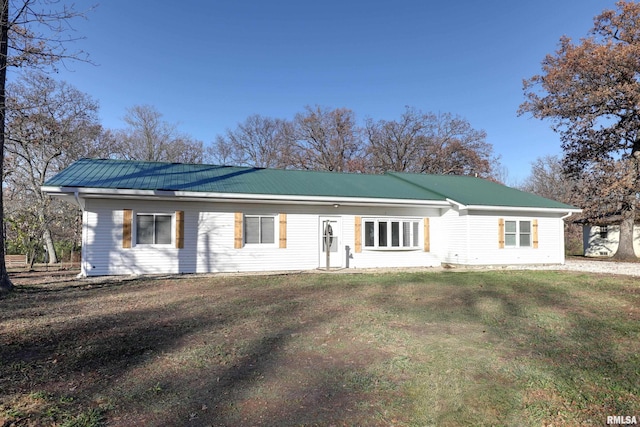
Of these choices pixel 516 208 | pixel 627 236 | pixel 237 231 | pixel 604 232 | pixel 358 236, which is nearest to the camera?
pixel 237 231

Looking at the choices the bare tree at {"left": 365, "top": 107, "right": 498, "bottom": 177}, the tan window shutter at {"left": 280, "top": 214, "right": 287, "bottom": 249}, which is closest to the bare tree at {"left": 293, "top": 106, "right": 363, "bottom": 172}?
the bare tree at {"left": 365, "top": 107, "right": 498, "bottom": 177}

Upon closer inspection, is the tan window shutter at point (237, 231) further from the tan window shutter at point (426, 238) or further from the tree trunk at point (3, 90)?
the tan window shutter at point (426, 238)

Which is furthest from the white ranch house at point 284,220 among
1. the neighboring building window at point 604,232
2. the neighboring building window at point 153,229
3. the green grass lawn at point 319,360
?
the neighboring building window at point 604,232

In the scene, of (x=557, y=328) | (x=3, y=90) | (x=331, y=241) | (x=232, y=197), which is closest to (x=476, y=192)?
(x=331, y=241)

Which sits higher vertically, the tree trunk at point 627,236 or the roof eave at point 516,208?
the roof eave at point 516,208

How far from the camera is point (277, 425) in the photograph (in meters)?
2.87

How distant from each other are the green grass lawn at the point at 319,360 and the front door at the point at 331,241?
5.80m

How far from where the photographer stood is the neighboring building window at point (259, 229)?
1305 centimetres

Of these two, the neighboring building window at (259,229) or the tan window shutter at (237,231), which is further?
the neighboring building window at (259,229)

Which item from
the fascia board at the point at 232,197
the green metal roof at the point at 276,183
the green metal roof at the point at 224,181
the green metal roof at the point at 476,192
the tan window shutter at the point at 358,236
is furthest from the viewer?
the green metal roof at the point at 476,192

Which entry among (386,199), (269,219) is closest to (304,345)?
(269,219)

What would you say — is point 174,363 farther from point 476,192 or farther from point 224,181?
point 476,192

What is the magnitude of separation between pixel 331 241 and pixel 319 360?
32.2 ft

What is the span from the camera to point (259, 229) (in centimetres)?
1317
